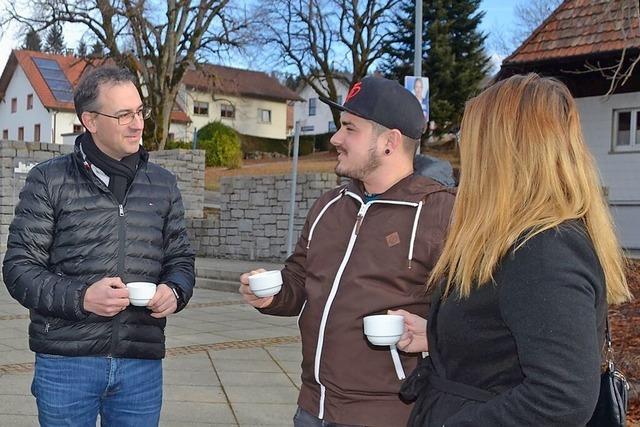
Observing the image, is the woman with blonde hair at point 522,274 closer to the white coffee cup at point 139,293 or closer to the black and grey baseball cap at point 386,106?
the black and grey baseball cap at point 386,106

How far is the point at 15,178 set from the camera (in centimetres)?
1445

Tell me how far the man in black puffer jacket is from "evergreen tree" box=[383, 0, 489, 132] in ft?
107

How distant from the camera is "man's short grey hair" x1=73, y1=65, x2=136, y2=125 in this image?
287cm

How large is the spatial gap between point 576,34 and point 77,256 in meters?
15.7

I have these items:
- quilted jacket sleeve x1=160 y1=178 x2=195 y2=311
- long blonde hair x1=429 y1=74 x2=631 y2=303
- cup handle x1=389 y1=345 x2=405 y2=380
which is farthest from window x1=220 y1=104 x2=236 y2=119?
long blonde hair x1=429 y1=74 x2=631 y2=303

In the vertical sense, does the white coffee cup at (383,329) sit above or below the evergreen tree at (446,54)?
below

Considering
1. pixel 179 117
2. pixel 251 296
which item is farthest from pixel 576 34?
pixel 179 117

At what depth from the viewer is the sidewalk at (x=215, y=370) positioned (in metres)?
5.20

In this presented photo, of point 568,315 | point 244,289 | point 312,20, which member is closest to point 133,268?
point 244,289

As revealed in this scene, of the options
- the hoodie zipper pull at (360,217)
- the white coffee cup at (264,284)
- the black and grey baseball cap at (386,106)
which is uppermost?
the black and grey baseball cap at (386,106)

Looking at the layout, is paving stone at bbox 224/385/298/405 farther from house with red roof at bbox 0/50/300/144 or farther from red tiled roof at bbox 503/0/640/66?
house with red roof at bbox 0/50/300/144

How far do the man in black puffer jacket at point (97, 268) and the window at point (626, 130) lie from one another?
52.7ft

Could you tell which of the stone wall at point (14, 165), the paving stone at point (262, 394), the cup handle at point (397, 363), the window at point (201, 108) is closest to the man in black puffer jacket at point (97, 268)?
the cup handle at point (397, 363)

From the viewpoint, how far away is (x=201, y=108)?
5794 cm
